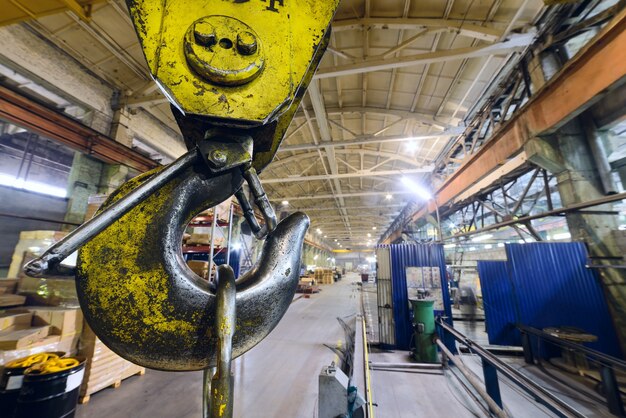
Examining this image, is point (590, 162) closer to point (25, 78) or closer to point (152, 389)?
point (152, 389)

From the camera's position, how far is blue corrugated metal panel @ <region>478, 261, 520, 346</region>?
496 centimetres

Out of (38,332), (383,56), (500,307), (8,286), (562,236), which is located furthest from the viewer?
(562,236)

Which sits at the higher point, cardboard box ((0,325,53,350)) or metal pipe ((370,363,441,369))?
cardboard box ((0,325,53,350))

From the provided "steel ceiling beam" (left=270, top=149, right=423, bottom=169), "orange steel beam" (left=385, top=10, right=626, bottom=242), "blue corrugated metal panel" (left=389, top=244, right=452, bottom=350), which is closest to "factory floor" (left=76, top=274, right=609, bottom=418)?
"blue corrugated metal panel" (left=389, top=244, right=452, bottom=350)

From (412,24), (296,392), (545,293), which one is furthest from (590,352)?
(412,24)

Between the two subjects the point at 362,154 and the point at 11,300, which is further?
the point at 362,154

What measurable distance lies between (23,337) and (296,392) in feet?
9.41

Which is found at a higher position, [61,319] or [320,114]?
[320,114]

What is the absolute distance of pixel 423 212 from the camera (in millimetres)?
8469

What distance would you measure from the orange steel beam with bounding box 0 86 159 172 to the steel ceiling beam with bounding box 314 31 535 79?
13.8 ft

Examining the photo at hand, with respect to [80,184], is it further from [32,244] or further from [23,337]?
[23,337]

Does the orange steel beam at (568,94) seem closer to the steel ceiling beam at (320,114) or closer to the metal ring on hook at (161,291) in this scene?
the steel ceiling beam at (320,114)

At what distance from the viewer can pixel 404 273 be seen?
18.7ft

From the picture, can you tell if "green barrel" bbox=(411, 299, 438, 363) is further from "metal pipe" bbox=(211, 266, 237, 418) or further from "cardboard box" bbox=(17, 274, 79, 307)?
"cardboard box" bbox=(17, 274, 79, 307)
